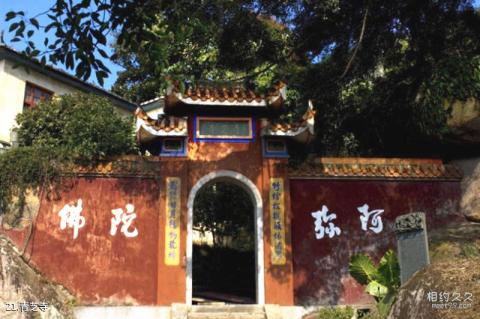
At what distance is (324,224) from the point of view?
9.71 m

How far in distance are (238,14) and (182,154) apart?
9.60ft

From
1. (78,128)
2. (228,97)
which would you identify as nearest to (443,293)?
(228,97)

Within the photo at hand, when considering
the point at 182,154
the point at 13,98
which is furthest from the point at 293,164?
the point at 13,98

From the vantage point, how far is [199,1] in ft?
28.0

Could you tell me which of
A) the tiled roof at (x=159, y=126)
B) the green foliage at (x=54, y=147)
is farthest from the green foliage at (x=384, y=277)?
the green foliage at (x=54, y=147)

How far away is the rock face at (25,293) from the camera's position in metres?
8.32

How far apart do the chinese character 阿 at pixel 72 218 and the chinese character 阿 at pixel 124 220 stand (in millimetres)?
559

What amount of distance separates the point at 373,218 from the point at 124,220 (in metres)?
4.72

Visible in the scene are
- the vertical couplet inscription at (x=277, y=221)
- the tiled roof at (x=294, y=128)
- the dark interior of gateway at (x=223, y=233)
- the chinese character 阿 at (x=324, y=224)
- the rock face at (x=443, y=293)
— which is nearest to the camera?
the rock face at (x=443, y=293)

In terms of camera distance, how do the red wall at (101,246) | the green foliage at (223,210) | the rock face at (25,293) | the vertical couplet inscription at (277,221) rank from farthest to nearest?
1. the green foliage at (223,210)
2. the vertical couplet inscription at (277,221)
3. the red wall at (101,246)
4. the rock face at (25,293)

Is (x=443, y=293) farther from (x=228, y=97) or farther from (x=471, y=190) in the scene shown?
(x=471, y=190)

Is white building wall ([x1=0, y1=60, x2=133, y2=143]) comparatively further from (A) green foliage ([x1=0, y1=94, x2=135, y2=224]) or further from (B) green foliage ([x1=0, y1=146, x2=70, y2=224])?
(B) green foliage ([x1=0, y1=146, x2=70, y2=224])

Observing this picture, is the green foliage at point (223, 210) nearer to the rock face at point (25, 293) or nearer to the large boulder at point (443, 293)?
the rock face at point (25, 293)

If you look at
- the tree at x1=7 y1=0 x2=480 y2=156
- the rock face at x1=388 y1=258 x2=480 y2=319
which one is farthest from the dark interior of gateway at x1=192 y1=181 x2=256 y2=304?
the rock face at x1=388 y1=258 x2=480 y2=319
